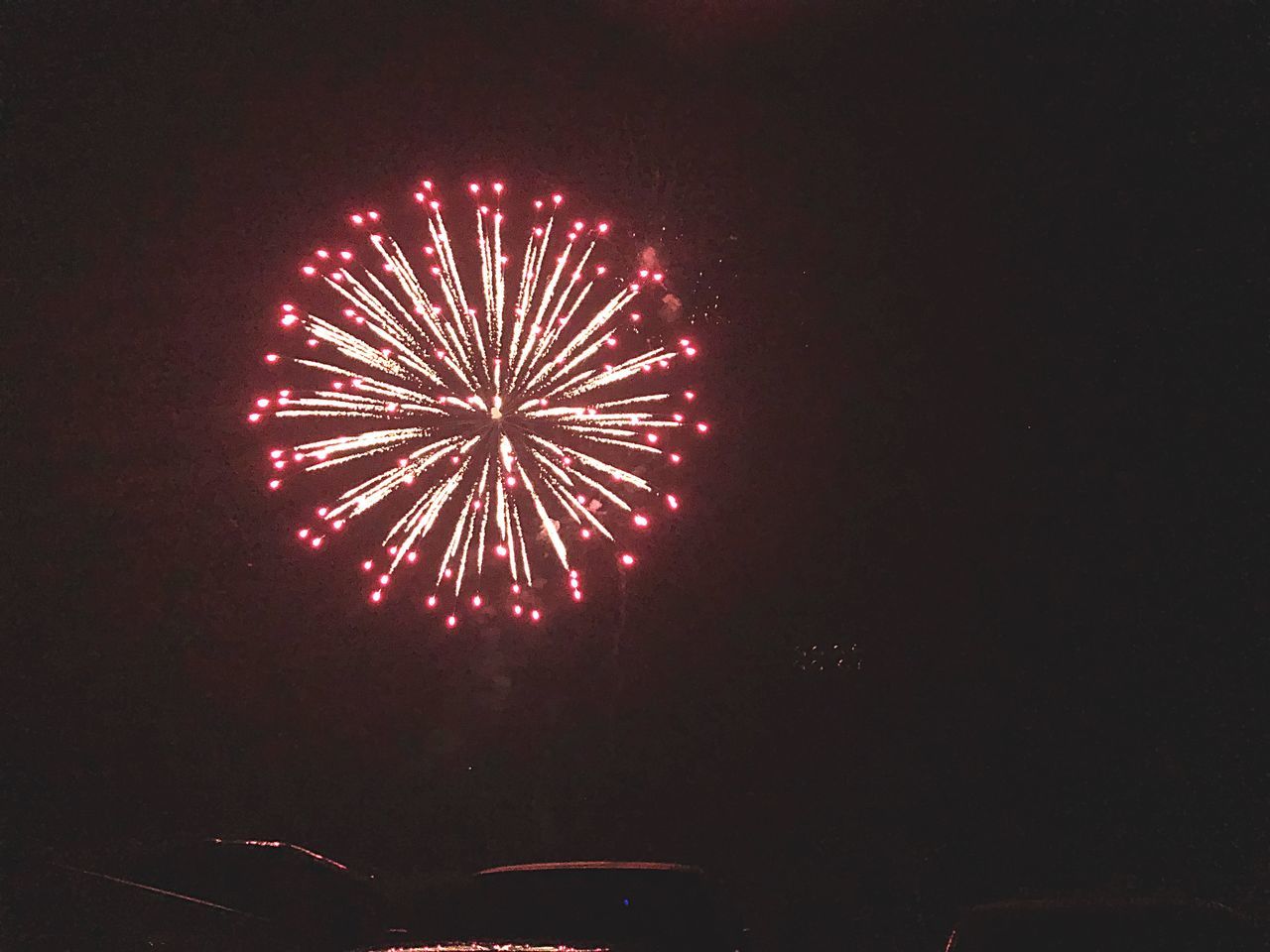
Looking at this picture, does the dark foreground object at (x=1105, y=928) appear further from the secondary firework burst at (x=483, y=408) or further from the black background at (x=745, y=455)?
the secondary firework burst at (x=483, y=408)

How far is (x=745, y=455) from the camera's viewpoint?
2994 mm

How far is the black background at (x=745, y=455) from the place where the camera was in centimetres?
293

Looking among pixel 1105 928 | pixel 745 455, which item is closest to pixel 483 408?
pixel 745 455

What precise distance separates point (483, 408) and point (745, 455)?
39.8 inches

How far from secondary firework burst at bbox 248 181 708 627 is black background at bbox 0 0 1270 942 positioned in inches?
6.0

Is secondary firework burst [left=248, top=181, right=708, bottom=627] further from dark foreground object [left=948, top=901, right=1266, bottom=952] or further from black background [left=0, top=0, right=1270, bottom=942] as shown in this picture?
dark foreground object [left=948, top=901, right=1266, bottom=952]

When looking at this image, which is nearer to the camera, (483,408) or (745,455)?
(483,408)

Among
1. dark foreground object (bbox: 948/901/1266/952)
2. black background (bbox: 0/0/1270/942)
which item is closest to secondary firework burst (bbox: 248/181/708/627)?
black background (bbox: 0/0/1270/942)

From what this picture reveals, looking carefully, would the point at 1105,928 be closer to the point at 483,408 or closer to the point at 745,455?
the point at 745,455

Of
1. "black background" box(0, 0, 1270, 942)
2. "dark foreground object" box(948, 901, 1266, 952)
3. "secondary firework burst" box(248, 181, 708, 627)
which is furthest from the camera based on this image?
"black background" box(0, 0, 1270, 942)

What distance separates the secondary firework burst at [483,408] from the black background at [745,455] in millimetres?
153

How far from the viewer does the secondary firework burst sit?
2746 mm

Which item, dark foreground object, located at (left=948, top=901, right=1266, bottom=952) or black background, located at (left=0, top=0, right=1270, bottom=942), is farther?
black background, located at (left=0, top=0, right=1270, bottom=942)

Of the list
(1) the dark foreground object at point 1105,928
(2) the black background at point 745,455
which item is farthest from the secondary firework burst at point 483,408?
(1) the dark foreground object at point 1105,928
